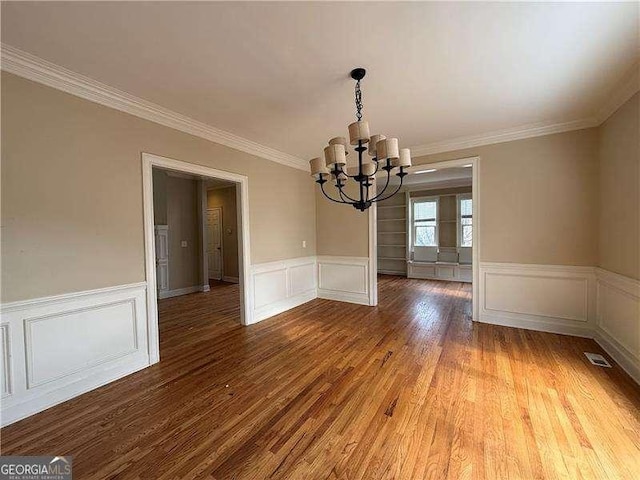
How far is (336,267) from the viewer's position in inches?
206

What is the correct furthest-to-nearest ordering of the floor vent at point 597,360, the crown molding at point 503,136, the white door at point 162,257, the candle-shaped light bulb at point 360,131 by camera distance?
the white door at point 162,257 → the crown molding at point 503,136 → the floor vent at point 597,360 → the candle-shaped light bulb at point 360,131

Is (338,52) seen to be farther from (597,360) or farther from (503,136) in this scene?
(597,360)

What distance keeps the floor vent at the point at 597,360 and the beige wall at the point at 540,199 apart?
1.12 m

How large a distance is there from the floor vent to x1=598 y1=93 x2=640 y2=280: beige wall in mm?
908

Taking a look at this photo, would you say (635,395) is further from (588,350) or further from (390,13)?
(390,13)

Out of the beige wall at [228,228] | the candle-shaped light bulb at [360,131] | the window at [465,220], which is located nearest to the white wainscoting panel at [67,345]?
the candle-shaped light bulb at [360,131]

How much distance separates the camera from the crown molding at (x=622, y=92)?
232cm

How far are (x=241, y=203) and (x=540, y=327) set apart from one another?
14.6 ft

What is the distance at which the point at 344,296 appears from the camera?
5160 millimetres

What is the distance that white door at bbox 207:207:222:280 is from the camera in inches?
303

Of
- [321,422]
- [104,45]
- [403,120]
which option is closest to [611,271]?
[403,120]

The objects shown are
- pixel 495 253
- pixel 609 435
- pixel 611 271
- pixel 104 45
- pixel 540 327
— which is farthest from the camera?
pixel 495 253

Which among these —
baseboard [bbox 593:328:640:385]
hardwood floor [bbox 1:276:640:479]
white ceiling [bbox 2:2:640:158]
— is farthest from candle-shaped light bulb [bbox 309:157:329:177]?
baseboard [bbox 593:328:640:385]

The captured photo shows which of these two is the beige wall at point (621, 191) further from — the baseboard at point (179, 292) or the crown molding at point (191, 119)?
the baseboard at point (179, 292)
